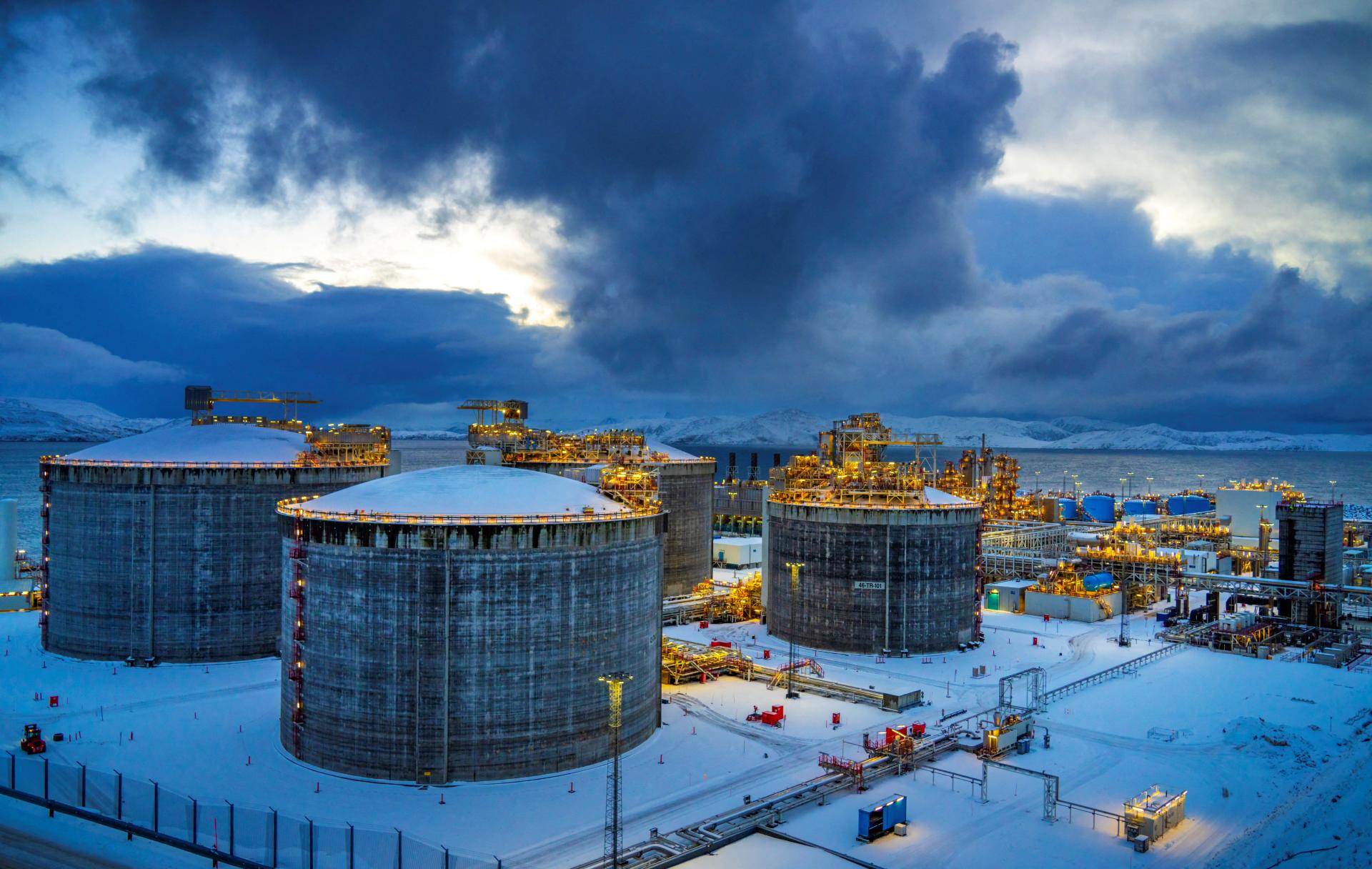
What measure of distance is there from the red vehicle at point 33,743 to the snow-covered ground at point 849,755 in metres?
0.85

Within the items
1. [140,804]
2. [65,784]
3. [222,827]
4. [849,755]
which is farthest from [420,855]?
[849,755]

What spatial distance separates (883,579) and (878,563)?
1153 mm

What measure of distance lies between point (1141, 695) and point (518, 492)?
129 ft

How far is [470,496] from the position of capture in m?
41.8

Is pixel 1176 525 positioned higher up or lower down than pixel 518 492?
lower down

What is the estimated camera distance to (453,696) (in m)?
39.1

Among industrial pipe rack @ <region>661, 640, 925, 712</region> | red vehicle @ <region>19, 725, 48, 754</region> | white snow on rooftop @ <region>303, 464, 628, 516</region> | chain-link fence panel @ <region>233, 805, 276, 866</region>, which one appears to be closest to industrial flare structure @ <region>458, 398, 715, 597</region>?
industrial pipe rack @ <region>661, 640, 925, 712</region>

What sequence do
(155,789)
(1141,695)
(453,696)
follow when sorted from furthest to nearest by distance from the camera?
1. (1141,695)
2. (453,696)
3. (155,789)

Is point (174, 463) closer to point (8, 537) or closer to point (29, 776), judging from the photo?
point (29, 776)

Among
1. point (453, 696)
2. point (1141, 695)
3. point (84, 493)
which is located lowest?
point (1141, 695)

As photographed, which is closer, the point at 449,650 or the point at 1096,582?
the point at 449,650

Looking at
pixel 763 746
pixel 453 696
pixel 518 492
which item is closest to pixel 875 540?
pixel 763 746

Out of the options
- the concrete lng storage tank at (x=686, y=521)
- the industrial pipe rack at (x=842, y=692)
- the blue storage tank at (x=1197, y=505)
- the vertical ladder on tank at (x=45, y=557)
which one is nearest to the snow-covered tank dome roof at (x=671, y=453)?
the concrete lng storage tank at (x=686, y=521)

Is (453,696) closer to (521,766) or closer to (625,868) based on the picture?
(521,766)
